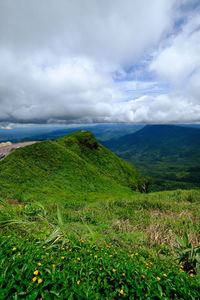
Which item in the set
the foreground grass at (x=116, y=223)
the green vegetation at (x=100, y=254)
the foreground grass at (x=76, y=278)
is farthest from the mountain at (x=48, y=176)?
the foreground grass at (x=76, y=278)

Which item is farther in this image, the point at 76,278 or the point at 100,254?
the point at 100,254

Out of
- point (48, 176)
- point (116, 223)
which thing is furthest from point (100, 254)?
point (48, 176)

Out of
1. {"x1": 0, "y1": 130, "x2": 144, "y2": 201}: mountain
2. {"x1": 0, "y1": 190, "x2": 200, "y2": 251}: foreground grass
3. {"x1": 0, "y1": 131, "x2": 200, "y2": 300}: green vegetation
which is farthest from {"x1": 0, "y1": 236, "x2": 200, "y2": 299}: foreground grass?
{"x1": 0, "y1": 130, "x2": 144, "y2": 201}: mountain

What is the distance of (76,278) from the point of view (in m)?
3.29

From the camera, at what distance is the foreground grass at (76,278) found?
9.54 feet

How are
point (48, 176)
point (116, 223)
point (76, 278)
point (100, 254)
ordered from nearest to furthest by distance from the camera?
point (76, 278)
point (100, 254)
point (116, 223)
point (48, 176)

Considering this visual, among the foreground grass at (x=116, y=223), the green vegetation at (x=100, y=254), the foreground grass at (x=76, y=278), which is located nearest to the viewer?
the foreground grass at (x=76, y=278)

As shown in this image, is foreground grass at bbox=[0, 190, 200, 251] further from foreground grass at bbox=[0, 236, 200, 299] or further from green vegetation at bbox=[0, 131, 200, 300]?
foreground grass at bbox=[0, 236, 200, 299]

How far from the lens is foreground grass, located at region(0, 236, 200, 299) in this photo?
2.91m

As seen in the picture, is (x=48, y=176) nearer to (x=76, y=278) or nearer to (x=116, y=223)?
(x=116, y=223)

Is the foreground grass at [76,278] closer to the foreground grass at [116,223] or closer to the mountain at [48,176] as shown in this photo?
the foreground grass at [116,223]

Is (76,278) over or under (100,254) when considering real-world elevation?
over

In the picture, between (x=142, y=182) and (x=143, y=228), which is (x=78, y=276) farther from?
(x=142, y=182)

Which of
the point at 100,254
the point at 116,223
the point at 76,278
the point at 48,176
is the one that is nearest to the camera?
the point at 76,278
